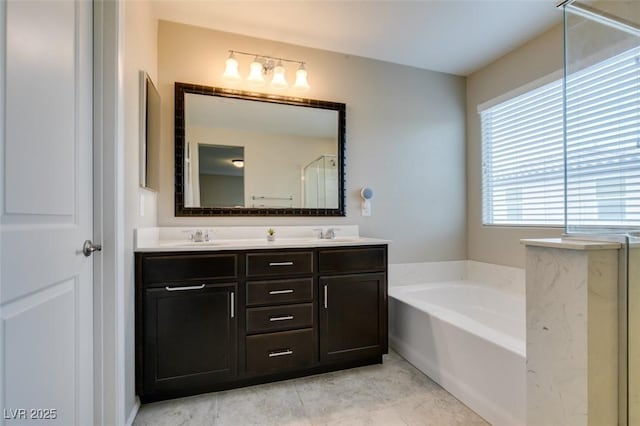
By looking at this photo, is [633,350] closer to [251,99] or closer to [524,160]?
[524,160]

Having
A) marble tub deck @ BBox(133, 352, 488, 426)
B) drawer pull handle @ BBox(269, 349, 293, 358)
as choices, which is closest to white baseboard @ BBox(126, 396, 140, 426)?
marble tub deck @ BBox(133, 352, 488, 426)

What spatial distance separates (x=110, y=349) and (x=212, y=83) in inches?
74.5

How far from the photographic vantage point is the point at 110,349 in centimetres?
132

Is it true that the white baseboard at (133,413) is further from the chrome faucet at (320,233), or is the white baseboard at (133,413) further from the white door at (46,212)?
the chrome faucet at (320,233)

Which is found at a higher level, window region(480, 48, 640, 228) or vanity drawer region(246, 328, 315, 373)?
window region(480, 48, 640, 228)

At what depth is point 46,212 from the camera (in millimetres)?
978

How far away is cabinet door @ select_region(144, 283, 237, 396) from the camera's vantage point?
1670 mm

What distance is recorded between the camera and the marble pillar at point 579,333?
0.92m

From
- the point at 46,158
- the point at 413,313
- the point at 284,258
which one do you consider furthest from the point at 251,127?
the point at 413,313

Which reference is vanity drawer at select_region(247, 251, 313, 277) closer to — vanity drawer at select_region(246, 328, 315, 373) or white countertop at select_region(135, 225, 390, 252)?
white countertop at select_region(135, 225, 390, 252)

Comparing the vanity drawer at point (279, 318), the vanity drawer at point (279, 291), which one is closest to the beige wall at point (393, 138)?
the vanity drawer at point (279, 291)

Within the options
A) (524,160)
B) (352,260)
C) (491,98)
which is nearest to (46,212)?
(352,260)

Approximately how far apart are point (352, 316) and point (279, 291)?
22.0 inches

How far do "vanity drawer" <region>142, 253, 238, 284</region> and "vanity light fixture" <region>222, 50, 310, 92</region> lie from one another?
139cm
